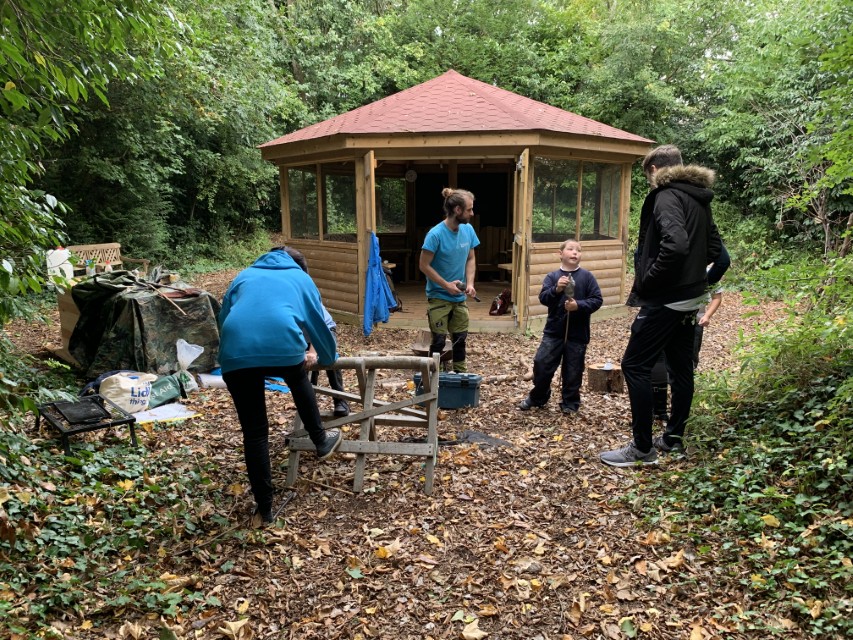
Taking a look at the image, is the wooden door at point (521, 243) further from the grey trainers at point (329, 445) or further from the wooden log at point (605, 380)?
the grey trainers at point (329, 445)

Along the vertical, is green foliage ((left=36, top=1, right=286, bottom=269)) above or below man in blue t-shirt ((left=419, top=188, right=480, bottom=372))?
above

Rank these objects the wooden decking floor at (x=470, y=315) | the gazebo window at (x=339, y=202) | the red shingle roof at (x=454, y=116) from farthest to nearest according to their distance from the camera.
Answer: the gazebo window at (x=339, y=202), the wooden decking floor at (x=470, y=315), the red shingle roof at (x=454, y=116)

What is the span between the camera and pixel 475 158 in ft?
31.3

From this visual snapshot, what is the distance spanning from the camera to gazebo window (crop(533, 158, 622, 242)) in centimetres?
931

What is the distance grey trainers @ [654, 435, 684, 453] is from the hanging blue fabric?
16.5ft

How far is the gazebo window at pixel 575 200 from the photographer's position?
931 centimetres

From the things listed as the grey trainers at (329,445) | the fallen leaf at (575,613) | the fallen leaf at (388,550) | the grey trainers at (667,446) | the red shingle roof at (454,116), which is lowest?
the fallen leaf at (388,550)

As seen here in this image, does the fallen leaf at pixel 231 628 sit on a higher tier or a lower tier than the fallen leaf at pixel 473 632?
lower

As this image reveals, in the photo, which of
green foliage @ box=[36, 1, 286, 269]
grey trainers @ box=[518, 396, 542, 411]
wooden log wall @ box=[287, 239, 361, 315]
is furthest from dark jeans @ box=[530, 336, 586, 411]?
green foliage @ box=[36, 1, 286, 269]

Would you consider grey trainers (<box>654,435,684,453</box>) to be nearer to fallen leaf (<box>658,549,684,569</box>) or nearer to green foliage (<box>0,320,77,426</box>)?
fallen leaf (<box>658,549,684,569</box>)

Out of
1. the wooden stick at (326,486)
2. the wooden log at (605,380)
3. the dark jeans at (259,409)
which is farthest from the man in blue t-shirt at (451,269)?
the dark jeans at (259,409)

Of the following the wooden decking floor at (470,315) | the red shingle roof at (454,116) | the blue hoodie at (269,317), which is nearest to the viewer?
the blue hoodie at (269,317)

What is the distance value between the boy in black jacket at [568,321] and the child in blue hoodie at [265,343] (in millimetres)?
2273

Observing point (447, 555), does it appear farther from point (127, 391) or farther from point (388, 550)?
point (127, 391)
